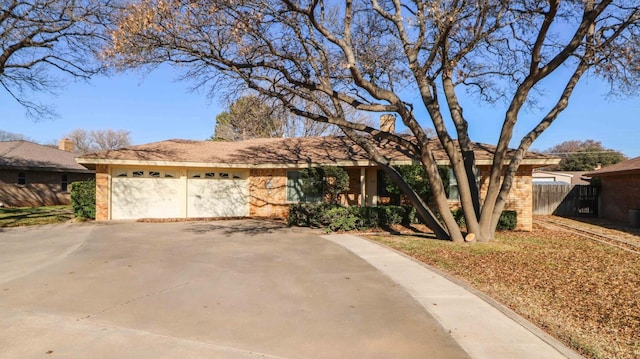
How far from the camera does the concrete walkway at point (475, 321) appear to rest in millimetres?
3805

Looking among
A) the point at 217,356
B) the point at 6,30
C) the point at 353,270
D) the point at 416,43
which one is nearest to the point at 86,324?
the point at 217,356

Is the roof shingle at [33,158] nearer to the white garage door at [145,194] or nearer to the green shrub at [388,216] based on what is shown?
the white garage door at [145,194]

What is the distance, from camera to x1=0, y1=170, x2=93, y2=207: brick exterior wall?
2233cm

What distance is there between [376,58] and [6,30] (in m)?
14.9

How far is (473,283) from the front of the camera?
6.55 m

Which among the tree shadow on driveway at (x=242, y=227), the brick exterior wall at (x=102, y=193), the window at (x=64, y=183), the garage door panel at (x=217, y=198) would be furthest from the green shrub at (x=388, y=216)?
the window at (x=64, y=183)

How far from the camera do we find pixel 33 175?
23.5 m

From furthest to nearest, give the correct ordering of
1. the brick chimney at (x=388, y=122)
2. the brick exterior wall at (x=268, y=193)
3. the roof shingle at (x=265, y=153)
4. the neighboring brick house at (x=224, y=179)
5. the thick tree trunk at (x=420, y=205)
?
the brick chimney at (x=388, y=122) → the brick exterior wall at (x=268, y=193) → the roof shingle at (x=265, y=153) → the neighboring brick house at (x=224, y=179) → the thick tree trunk at (x=420, y=205)

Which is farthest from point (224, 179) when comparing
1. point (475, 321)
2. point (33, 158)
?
point (33, 158)

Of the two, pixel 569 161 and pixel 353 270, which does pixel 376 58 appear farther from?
pixel 569 161

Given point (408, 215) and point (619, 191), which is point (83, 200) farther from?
point (619, 191)

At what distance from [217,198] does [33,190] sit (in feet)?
46.3

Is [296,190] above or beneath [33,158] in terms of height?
beneath

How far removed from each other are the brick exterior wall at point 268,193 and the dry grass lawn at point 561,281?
6.88m
